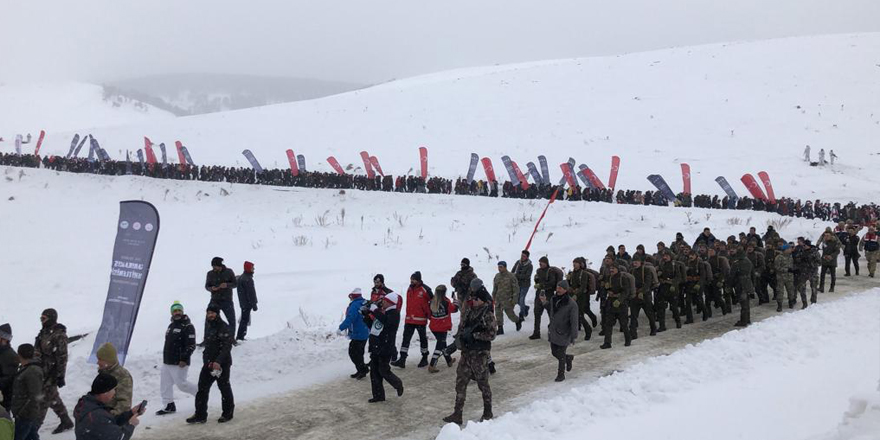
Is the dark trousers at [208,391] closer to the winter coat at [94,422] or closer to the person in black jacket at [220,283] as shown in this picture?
the person in black jacket at [220,283]

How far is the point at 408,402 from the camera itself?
8234 mm

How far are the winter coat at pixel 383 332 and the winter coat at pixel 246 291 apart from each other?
3.60 m

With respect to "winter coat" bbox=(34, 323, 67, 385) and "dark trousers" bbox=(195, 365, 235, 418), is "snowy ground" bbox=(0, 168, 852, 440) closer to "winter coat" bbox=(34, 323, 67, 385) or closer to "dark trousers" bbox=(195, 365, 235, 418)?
"dark trousers" bbox=(195, 365, 235, 418)

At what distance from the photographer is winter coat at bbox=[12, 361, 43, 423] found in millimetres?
6113

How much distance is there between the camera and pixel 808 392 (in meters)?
7.34

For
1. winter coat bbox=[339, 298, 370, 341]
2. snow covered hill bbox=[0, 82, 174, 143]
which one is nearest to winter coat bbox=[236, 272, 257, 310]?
winter coat bbox=[339, 298, 370, 341]

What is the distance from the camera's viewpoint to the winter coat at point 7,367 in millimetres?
6398

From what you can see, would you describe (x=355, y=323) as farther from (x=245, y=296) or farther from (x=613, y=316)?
(x=613, y=316)

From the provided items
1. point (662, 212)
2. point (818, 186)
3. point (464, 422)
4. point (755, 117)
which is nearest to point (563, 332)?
point (464, 422)

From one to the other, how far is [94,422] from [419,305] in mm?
5751

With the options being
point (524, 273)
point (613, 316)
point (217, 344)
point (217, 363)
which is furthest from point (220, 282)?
point (613, 316)

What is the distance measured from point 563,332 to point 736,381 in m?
2.27

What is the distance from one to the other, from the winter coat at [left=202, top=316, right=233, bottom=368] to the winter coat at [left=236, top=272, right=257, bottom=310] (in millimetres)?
3195

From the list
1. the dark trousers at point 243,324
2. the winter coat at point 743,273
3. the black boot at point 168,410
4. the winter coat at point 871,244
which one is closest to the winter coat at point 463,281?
the dark trousers at point 243,324
